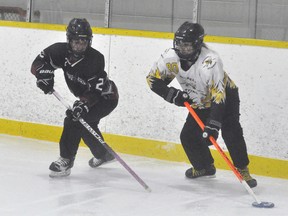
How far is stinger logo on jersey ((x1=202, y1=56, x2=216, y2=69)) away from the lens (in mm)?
4996

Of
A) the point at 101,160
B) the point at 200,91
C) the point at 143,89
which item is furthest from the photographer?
the point at 143,89

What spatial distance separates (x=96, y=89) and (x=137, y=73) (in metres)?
1.19

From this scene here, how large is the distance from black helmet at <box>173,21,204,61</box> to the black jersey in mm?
563

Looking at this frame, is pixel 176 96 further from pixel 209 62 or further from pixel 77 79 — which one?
pixel 77 79

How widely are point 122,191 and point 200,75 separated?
889 millimetres

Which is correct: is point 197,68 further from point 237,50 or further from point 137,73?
point 137,73

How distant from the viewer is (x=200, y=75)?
507 centimetres

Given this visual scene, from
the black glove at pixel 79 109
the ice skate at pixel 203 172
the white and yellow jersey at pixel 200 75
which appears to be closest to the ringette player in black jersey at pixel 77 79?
the black glove at pixel 79 109

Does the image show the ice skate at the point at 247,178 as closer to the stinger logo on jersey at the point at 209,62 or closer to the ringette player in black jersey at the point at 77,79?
the stinger logo on jersey at the point at 209,62

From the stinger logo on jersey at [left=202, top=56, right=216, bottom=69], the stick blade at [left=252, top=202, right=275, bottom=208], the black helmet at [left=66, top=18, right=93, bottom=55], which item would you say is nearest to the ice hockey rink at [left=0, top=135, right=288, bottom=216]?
the stick blade at [left=252, top=202, right=275, bottom=208]

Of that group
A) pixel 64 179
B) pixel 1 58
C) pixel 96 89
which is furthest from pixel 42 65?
pixel 1 58

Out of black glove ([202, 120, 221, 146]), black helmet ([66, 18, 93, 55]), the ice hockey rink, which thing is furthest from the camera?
black helmet ([66, 18, 93, 55])

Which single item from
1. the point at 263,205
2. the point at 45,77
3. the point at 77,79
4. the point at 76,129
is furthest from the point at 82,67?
the point at 263,205

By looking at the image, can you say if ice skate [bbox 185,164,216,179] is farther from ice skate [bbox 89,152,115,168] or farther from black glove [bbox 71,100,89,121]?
black glove [bbox 71,100,89,121]
